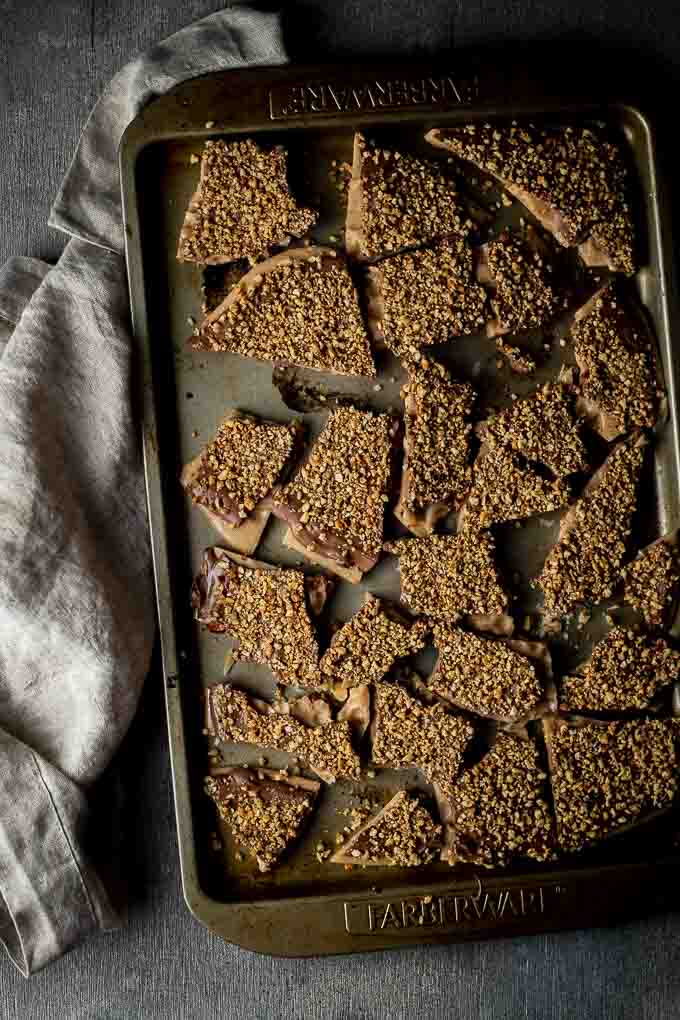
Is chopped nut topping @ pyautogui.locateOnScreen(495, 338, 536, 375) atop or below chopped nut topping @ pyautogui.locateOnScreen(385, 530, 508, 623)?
atop

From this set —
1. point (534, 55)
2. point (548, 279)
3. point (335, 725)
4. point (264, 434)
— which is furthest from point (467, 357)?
point (335, 725)

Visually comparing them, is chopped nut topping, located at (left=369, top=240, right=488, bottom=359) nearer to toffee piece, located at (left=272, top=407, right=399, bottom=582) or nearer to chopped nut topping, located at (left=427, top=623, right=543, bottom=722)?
toffee piece, located at (left=272, top=407, right=399, bottom=582)

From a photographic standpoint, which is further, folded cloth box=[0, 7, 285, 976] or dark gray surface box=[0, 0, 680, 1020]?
dark gray surface box=[0, 0, 680, 1020]

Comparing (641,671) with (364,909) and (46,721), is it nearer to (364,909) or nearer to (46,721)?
(364,909)

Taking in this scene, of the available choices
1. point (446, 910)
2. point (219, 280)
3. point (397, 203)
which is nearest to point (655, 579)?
point (446, 910)

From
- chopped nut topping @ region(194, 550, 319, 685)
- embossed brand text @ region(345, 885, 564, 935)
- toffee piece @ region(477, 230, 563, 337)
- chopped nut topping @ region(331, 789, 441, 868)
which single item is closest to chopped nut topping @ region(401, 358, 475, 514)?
toffee piece @ region(477, 230, 563, 337)

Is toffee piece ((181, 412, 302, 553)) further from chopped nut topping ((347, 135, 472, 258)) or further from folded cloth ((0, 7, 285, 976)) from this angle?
chopped nut topping ((347, 135, 472, 258))
